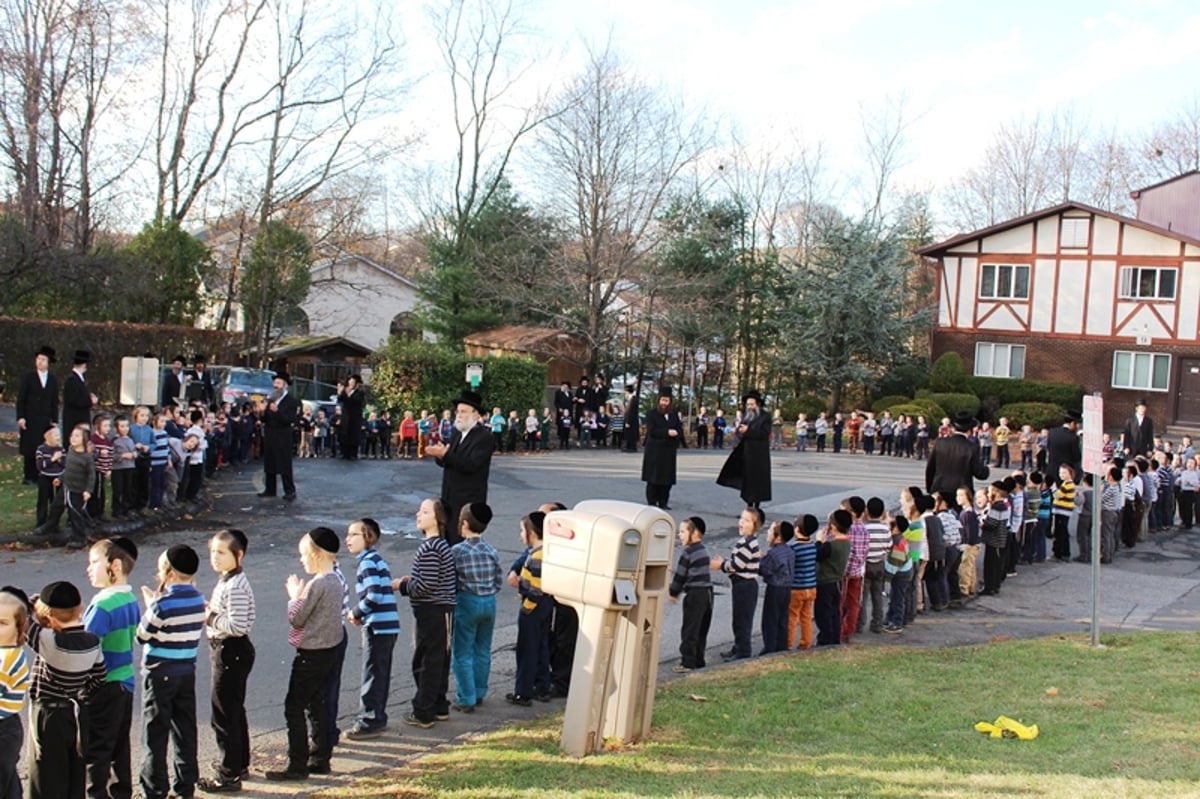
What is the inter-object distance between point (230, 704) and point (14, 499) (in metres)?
10.2

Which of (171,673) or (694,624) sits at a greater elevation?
(171,673)

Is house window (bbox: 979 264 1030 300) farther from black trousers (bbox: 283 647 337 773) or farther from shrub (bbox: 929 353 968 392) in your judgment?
black trousers (bbox: 283 647 337 773)

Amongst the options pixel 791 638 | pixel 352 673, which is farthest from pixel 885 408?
pixel 352 673

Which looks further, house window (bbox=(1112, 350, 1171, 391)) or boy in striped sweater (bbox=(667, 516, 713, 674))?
house window (bbox=(1112, 350, 1171, 391))

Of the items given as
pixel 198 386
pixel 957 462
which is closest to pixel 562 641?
pixel 957 462

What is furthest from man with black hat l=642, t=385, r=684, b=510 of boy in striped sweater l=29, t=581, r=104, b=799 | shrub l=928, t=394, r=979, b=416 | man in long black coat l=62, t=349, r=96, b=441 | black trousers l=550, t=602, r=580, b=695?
shrub l=928, t=394, r=979, b=416

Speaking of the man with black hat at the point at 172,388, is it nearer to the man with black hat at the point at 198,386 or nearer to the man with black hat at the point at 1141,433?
the man with black hat at the point at 198,386

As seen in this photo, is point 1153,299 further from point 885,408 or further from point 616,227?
point 616,227

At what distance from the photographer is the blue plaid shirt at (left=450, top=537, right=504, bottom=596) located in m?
7.67

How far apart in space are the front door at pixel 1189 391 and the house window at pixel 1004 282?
6.15m

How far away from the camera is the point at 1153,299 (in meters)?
39.9

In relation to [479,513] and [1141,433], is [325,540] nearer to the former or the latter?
[479,513]

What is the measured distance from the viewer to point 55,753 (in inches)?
212

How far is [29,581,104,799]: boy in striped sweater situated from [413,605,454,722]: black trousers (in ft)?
7.86
